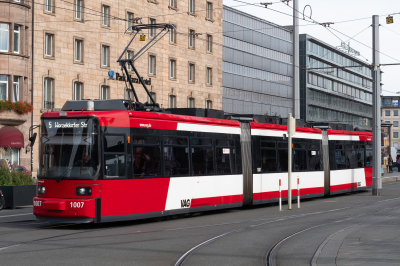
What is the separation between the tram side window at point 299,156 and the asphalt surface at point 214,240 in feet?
16.2

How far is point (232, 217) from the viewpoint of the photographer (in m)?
17.7

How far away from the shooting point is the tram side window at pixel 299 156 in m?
23.3

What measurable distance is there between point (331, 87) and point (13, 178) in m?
77.3

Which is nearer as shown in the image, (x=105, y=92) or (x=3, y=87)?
(x=3, y=87)

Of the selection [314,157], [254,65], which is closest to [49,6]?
[314,157]

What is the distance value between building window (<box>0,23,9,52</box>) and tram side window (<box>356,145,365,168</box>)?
2137cm

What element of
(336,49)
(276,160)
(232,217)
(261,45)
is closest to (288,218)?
(232,217)

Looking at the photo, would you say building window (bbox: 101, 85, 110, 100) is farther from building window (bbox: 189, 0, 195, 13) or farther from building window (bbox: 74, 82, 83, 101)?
building window (bbox: 189, 0, 195, 13)

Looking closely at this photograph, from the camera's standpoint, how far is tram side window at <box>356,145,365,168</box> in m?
29.4

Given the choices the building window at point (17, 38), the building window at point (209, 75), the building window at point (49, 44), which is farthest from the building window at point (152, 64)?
the building window at point (17, 38)

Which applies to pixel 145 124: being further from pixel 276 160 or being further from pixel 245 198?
pixel 276 160

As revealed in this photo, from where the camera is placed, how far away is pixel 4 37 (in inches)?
1495

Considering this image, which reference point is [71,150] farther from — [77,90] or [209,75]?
[209,75]

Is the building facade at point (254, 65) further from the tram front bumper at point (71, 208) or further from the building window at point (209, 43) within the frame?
the tram front bumper at point (71, 208)
